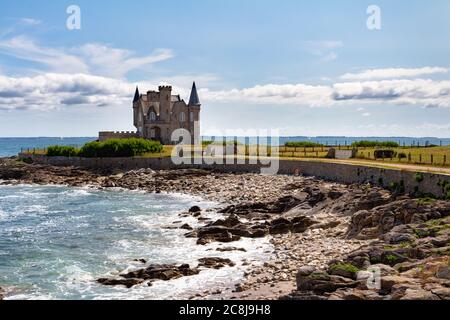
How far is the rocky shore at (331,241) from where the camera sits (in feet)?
50.1

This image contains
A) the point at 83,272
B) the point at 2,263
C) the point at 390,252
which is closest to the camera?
the point at 390,252

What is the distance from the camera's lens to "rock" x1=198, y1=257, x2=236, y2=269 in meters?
21.9

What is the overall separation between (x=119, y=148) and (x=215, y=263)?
1852 inches

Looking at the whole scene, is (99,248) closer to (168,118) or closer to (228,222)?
(228,222)

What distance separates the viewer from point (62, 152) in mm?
71812

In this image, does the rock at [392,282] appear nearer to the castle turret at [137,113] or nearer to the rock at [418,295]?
the rock at [418,295]

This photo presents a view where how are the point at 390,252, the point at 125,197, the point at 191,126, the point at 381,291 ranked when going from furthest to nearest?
the point at 191,126 → the point at 125,197 → the point at 390,252 → the point at 381,291

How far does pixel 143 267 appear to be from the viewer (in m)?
22.3

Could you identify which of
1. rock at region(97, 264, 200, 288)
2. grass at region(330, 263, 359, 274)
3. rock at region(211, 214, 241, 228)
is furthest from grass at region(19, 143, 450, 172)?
rock at region(97, 264, 200, 288)

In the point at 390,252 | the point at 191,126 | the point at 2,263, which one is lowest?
the point at 2,263

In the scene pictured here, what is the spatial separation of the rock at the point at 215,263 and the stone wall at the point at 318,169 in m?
12.7
